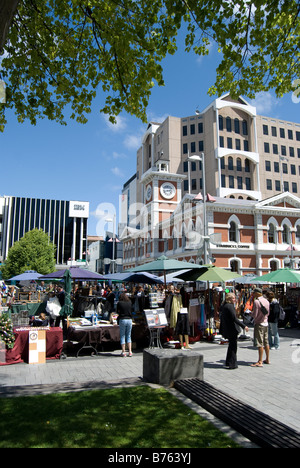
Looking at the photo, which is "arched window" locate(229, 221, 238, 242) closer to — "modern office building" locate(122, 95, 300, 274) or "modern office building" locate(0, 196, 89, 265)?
"modern office building" locate(122, 95, 300, 274)

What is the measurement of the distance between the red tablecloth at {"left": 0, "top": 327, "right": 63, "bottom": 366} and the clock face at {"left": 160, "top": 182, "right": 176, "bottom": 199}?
145ft

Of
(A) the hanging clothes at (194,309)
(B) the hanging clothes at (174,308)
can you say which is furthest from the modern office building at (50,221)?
(B) the hanging clothes at (174,308)

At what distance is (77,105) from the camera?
27.2 ft

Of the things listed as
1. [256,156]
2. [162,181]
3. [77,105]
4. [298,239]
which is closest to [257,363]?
[77,105]

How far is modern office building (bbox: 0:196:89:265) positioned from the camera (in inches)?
3337

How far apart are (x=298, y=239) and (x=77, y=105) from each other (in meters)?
37.1

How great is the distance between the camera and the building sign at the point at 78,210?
91000 millimetres

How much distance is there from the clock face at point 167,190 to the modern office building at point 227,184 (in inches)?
6.3

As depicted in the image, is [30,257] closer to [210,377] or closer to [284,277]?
[284,277]

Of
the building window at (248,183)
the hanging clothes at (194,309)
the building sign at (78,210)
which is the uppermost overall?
the building sign at (78,210)

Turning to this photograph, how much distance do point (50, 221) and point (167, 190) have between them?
46960mm

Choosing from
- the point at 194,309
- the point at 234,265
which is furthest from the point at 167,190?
Result: the point at 194,309

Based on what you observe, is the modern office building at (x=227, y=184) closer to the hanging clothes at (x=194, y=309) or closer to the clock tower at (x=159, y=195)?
the clock tower at (x=159, y=195)
